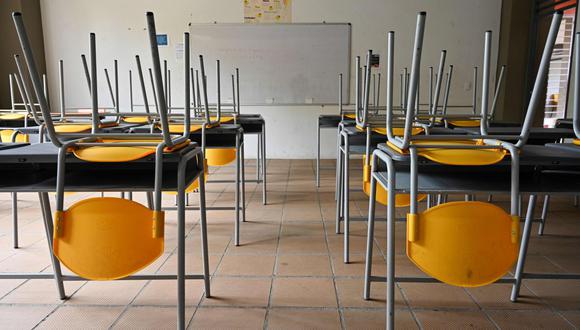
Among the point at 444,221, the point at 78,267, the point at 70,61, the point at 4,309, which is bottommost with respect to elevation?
the point at 4,309

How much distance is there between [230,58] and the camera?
553 centimetres

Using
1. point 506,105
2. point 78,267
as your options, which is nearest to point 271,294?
point 78,267

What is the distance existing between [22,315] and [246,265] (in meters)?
1.00

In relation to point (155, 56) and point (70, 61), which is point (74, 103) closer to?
point (70, 61)

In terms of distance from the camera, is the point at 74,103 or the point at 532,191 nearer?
the point at 532,191

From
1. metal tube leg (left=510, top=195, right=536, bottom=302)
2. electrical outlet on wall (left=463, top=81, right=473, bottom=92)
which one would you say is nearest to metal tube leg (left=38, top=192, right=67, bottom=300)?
metal tube leg (left=510, top=195, right=536, bottom=302)

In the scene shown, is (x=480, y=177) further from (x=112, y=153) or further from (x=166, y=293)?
(x=166, y=293)

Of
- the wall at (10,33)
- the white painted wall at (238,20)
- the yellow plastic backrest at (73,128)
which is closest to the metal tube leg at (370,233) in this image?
the yellow plastic backrest at (73,128)

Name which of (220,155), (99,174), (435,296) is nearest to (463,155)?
(435,296)

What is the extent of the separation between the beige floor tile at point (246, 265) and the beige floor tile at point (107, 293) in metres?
0.42

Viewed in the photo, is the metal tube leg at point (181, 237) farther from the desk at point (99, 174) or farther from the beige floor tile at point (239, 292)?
the beige floor tile at point (239, 292)

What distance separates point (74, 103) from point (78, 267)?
532 centimetres

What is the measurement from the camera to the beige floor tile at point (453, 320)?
1.50 meters

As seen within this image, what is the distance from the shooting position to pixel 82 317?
155 centimetres
